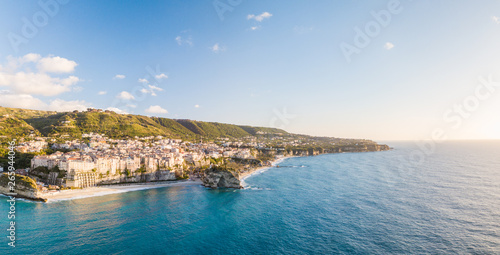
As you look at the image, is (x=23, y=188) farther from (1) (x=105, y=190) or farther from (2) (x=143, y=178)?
(2) (x=143, y=178)

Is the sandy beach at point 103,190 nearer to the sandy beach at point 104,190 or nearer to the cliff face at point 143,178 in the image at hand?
the sandy beach at point 104,190

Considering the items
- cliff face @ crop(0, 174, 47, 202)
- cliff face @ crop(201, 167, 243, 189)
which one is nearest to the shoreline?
cliff face @ crop(0, 174, 47, 202)

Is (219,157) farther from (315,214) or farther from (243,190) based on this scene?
(315,214)

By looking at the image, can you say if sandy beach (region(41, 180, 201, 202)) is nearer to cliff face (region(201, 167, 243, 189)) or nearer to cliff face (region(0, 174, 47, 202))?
cliff face (region(0, 174, 47, 202))

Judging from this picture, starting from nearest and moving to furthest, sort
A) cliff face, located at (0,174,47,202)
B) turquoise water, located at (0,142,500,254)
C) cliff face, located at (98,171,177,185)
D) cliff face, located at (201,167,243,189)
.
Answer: turquoise water, located at (0,142,500,254) → cliff face, located at (0,174,47,202) → cliff face, located at (98,171,177,185) → cliff face, located at (201,167,243,189)

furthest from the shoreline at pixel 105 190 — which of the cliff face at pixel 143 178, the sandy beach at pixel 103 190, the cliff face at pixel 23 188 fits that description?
the cliff face at pixel 143 178

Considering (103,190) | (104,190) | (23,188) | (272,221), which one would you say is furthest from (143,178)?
(272,221)
